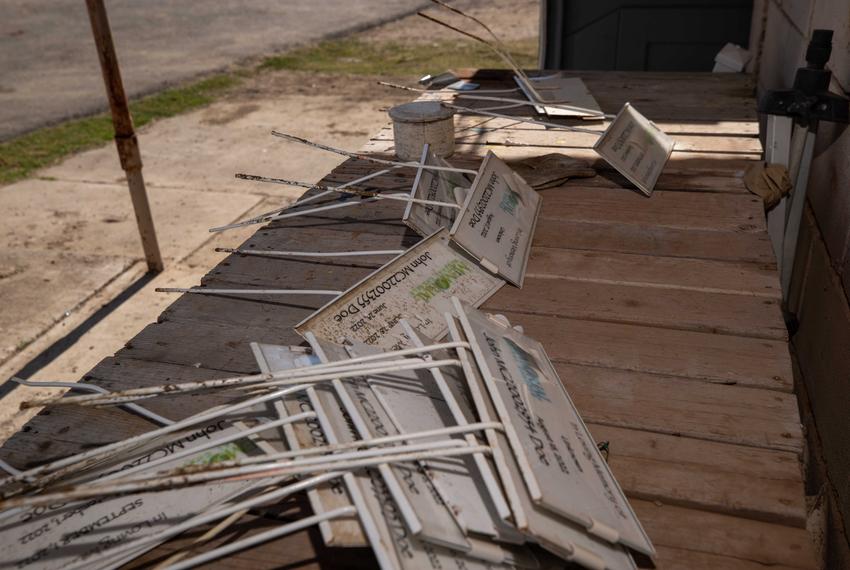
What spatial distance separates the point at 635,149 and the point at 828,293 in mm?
1062

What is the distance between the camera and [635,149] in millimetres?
3479

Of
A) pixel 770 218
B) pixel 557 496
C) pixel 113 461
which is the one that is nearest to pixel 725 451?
pixel 557 496

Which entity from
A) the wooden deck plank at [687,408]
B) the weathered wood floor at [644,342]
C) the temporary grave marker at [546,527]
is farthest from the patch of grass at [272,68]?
the temporary grave marker at [546,527]

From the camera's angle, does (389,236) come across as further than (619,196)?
No

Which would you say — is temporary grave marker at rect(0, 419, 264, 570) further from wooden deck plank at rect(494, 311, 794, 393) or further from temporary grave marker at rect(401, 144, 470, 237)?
temporary grave marker at rect(401, 144, 470, 237)

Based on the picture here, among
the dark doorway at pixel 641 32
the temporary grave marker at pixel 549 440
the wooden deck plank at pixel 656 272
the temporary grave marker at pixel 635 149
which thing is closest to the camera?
the temporary grave marker at pixel 549 440

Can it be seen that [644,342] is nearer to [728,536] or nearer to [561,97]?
[728,536]

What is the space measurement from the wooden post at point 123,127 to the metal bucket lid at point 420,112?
2.45 metres

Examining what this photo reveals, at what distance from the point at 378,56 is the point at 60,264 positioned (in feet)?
27.2

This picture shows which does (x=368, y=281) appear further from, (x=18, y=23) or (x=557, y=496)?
(x=18, y=23)

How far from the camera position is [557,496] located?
4.73ft

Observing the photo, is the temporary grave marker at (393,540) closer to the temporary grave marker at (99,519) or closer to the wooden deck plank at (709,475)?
the temporary grave marker at (99,519)

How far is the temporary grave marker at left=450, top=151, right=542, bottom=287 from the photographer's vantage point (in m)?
2.59

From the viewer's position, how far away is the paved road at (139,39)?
9.99m
